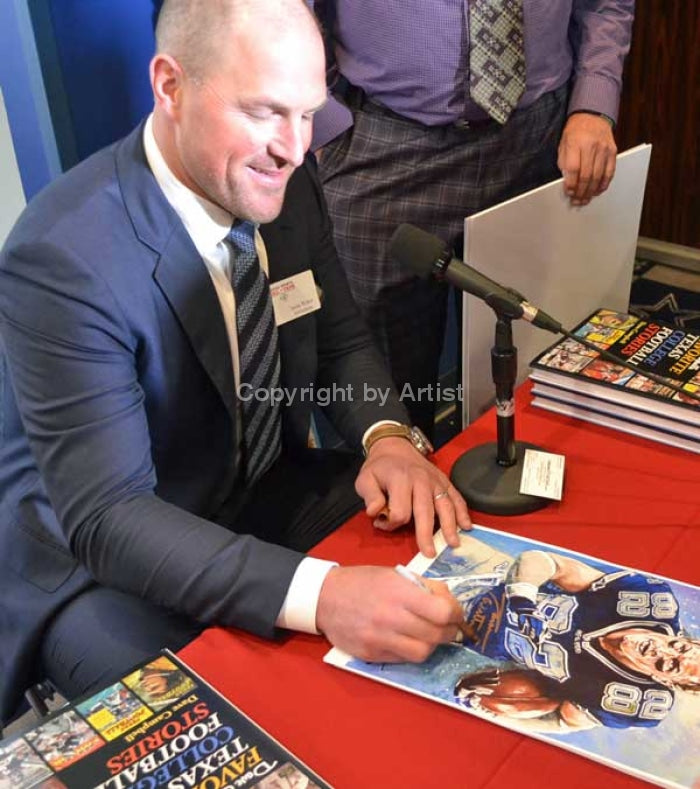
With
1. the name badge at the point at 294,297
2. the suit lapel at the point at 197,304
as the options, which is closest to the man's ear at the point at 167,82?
the suit lapel at the point at 197,304

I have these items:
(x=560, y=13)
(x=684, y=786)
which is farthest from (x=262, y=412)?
(x=560, y=13)

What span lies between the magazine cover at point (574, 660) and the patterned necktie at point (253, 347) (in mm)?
380

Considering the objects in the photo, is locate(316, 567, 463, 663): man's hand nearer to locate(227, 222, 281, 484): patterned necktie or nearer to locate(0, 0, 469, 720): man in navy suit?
locate(0, 0, 469, 720): man in navy suit

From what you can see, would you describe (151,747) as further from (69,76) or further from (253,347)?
(69,76)

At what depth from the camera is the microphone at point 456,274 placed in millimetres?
1044

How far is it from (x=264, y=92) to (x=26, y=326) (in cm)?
40

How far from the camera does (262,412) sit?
4.29 feet

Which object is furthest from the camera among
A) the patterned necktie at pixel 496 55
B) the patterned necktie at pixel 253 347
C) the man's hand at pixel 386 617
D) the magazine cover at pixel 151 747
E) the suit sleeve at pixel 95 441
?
the patterned necktie at pixel 496 55

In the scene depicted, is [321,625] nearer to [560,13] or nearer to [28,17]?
[28,17]

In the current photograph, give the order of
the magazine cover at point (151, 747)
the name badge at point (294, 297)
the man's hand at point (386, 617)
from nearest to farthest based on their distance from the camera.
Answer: the magazine cover at point (151, 747)
the man's hand at point (386, 617)
the name badge at point (294, 297)

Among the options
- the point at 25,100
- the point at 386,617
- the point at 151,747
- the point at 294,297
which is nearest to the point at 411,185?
the point at 294,297

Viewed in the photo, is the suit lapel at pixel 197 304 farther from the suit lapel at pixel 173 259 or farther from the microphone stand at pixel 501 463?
the microphone stand at pixel 501 463

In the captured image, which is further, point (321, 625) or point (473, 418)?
point (473, 418)

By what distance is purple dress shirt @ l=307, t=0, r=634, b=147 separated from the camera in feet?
5.18
